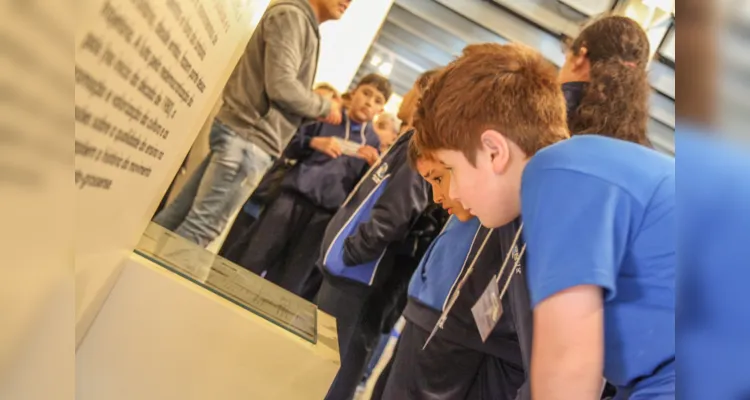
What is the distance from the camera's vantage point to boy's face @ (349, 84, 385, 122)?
2.99 ft

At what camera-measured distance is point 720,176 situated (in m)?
0.29

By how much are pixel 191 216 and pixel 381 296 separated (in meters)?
0.25

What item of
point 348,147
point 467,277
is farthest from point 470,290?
point 348,147

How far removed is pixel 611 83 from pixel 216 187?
0.50m

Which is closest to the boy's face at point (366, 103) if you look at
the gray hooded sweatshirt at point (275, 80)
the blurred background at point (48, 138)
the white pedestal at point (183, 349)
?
the gray hooded sweatshirt at point (275, 80)

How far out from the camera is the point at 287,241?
3.03ft

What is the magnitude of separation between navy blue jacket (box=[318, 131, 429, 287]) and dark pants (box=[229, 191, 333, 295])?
45 mm

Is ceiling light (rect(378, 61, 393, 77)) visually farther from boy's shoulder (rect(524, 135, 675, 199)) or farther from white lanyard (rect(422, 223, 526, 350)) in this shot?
boy's shoulder (rect(524, 135, 675, 199))

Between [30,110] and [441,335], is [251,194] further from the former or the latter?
[30,110]

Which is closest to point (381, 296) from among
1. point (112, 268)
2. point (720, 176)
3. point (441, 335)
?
point (441, 335)

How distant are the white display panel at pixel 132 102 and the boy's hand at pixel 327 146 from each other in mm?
556

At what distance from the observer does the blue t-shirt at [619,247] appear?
0.33 m

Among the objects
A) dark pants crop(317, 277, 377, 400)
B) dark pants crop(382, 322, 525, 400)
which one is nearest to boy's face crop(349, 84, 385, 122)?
dark pants crop(317, 277, 377, 400)

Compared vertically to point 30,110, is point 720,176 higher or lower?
higher
